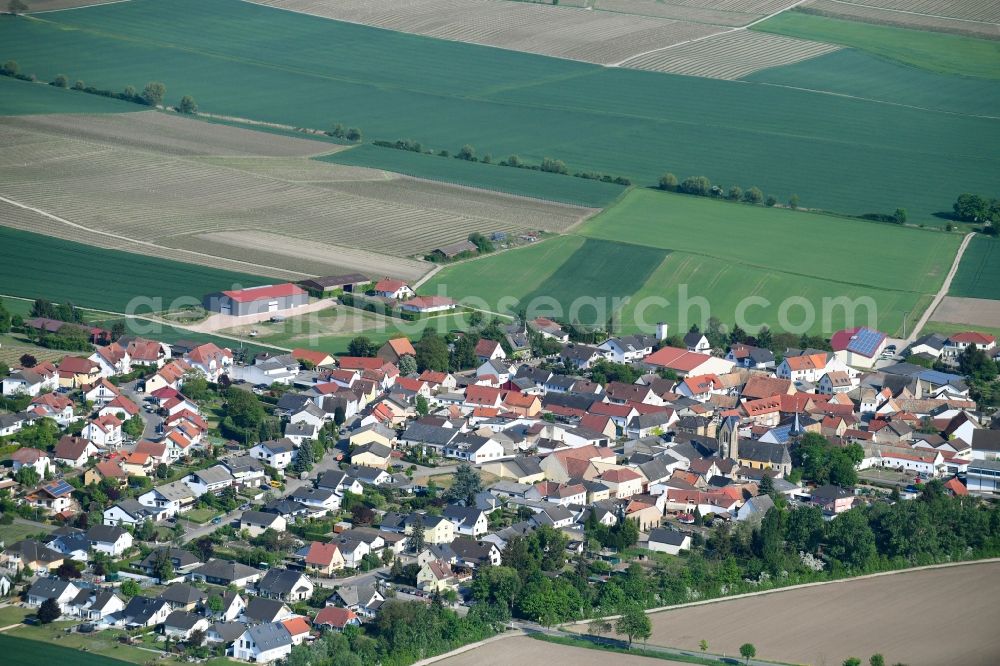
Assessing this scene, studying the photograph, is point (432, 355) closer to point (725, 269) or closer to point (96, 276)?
point (96, 276)

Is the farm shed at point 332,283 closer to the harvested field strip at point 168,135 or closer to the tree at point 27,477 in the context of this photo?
the tree at point 27,477

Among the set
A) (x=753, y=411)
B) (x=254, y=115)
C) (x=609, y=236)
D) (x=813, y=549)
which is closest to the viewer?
(x=813, y=549)

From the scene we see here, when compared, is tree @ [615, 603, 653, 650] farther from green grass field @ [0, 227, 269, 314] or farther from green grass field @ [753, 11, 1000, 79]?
green grass field @ [753, 11, 1000, 79]

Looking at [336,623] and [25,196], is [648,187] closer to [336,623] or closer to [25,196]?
[25,196]

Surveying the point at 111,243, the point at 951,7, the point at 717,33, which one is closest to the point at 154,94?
the point at 111,243

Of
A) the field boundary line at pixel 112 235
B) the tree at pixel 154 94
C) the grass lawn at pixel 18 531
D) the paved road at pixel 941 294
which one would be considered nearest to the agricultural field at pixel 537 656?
the grass lawn at pixel 18 531

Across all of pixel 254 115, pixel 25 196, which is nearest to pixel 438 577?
pixel 25 196

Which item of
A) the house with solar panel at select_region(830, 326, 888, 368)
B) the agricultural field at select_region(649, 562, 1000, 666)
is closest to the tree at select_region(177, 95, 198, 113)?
the house with solar panel at select_region(830, 326, 888, 368)
